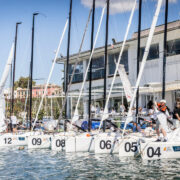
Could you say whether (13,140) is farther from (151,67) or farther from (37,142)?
(151,67)

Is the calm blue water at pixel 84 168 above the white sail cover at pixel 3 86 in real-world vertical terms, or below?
below

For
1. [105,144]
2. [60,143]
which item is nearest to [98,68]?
[60,143]

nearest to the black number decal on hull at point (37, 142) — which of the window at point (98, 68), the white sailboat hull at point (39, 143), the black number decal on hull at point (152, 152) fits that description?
the white sailboat hull at point (39, 143)

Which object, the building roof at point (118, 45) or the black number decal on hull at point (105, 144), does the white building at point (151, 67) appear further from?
the black number decal on hull at point (105, 144)

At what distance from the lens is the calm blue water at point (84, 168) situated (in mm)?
11906

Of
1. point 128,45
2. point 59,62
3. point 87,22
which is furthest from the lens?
point 59,62

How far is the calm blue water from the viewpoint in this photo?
469 inches

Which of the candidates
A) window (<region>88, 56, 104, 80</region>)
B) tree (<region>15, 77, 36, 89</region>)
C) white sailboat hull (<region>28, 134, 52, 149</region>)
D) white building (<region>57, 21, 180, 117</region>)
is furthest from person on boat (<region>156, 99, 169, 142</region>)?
tree (<region>15, 77, 36, 89</region>)

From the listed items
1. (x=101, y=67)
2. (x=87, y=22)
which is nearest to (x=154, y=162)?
(x=87, y=22)

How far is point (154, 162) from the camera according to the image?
1378 centimetres

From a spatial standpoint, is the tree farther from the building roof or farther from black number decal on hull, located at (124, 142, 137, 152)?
black number decal on hull, located at (124, 142, 137, 152)

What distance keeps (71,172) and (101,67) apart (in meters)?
29.0

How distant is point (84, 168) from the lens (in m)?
13.4

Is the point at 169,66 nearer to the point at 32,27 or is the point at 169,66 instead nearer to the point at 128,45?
the point at 128,45
